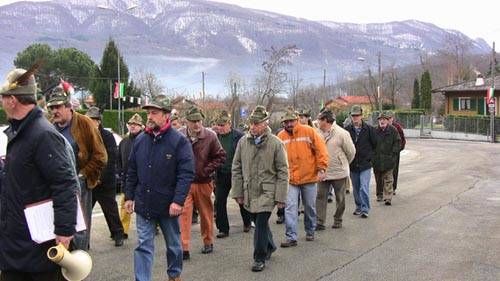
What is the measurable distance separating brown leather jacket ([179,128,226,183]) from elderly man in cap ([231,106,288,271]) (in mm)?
817

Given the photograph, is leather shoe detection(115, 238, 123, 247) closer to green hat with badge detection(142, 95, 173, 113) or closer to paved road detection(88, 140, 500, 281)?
paved road detection(88, 140, 500, 281)


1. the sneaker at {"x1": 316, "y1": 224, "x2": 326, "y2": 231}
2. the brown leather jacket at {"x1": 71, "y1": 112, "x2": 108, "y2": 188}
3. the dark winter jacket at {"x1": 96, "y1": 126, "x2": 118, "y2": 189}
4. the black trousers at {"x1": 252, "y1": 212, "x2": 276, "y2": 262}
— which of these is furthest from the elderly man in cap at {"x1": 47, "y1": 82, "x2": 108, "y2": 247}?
the sneaker at {"x1": 316, "y1": 224, "x2": 326, "y2": 231}

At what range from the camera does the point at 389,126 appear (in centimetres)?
1292

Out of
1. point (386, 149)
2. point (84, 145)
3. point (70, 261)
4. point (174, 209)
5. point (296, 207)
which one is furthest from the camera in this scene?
point (386, 149)

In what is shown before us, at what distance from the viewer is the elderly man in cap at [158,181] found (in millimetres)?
6051

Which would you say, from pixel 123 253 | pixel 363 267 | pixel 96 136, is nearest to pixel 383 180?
pixel 363 267

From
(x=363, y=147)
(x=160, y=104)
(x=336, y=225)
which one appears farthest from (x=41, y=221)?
(x=363, y=147)

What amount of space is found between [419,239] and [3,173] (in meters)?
6.63

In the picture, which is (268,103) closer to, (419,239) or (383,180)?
(383,180)

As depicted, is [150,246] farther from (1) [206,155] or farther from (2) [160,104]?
(1) [206,155]

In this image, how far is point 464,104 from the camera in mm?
63969

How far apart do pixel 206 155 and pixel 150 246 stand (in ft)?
8.39

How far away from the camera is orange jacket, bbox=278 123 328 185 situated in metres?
8.76

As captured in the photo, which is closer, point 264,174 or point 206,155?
point 264,174
